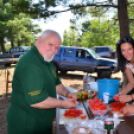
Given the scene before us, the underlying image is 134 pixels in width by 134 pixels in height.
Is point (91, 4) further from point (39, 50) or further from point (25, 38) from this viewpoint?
point (25, 38)

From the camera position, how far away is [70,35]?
2114 inches

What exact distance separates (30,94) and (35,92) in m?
0.05

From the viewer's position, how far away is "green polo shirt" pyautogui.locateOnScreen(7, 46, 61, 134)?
146 centimetres

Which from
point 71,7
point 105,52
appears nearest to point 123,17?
point 71,7

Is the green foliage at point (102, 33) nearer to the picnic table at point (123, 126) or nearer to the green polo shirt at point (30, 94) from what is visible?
the picnic table at point (123, 126)

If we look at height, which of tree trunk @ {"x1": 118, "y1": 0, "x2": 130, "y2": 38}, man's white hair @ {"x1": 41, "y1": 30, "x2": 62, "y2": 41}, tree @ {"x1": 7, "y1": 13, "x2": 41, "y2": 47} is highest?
tree @ {"x1": 7, "y1": 13, "x2": 41, "y2": 47}

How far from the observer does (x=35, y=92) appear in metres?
1.45

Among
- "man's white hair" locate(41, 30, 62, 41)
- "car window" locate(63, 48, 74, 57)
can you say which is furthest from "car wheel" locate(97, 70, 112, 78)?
"man's white hair" locate(41, 30, 62, 41)

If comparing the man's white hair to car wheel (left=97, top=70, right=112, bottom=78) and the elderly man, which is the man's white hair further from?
car wheel (left=97, top=70, right=112, bottom=78)

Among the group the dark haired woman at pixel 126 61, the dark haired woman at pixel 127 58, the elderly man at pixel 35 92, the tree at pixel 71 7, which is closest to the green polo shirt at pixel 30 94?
the elderly man at pixel 35 92

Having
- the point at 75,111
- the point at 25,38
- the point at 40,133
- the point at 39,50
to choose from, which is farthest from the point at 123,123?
the point at 25,38

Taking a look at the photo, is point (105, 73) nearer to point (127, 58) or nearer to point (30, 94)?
point (127, 58)

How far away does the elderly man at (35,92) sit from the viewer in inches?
57.6

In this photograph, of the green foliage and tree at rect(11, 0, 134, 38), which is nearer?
tree at rect(11, 0, 134, 38)
